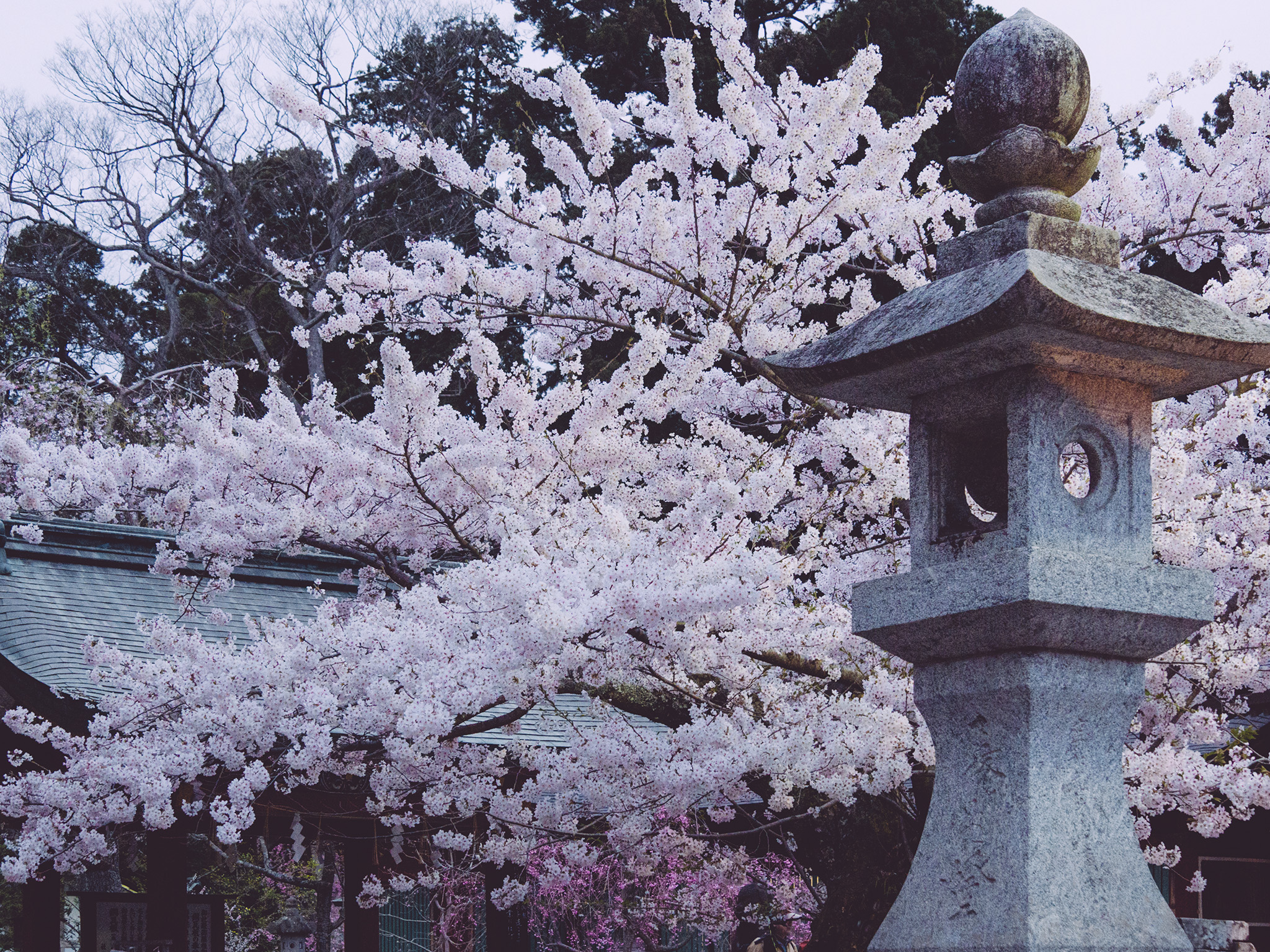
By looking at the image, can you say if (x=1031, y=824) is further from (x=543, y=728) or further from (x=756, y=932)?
(x=543, y=728)

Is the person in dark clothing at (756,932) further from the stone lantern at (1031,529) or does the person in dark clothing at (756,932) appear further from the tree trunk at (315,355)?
the tree trunk at (315,355)

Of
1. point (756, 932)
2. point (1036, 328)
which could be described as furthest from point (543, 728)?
point (1036, 328)

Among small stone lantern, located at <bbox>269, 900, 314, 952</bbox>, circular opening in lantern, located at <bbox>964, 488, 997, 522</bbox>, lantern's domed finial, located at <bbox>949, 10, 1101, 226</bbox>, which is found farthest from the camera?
small stone lantern, located at <bbox>269, 900, 314, 952</bbox>

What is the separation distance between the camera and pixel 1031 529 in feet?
12.5

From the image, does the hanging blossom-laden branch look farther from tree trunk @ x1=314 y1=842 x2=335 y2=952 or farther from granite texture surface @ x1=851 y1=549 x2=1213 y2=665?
tree trunk @ x1=314 y1=842 x2=335 y2=952

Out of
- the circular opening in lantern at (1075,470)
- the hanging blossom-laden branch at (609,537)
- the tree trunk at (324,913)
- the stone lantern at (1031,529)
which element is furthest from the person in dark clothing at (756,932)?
the tree trunk at (324,913)

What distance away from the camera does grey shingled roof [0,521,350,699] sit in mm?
8250

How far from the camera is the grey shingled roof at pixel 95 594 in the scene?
325 inches

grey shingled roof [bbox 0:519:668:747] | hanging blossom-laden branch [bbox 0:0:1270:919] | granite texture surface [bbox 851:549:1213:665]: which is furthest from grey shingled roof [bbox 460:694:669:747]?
granite texture surface [bbox 851:549:1213:665]

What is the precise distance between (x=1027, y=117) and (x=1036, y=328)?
0.82 m

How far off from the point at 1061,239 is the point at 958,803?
5.42 ft

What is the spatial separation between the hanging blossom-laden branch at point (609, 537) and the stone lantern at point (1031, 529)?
112 cm

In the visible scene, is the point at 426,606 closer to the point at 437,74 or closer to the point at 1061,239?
the point at 1061,239

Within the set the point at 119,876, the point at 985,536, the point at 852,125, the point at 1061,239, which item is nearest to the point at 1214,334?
the point at 1061,239
